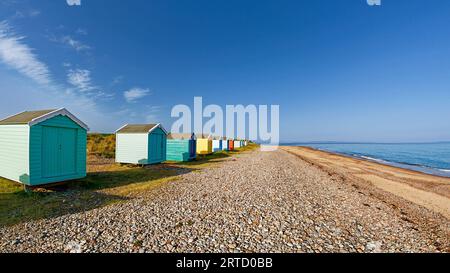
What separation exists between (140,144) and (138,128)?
1.60 metres

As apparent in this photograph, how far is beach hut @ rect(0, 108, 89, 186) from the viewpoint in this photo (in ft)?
27.8

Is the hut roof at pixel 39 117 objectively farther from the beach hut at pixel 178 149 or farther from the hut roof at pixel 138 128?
the beach hut at pixel 178 149

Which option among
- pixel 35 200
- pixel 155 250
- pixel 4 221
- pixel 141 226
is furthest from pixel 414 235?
pixel 35 200

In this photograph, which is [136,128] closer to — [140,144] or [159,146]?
[140,144]

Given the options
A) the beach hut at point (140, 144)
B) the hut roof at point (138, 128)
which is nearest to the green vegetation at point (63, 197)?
the beach hut at point (140, 144)

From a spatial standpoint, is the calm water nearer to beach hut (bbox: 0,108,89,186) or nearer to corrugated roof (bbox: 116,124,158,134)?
corrugated roof (bbox: 116,124,158,134)

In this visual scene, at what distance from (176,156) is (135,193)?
13.3m

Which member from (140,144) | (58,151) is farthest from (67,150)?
(140,144)

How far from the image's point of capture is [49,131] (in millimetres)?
9094

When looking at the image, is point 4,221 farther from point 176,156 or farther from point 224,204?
point 176,156

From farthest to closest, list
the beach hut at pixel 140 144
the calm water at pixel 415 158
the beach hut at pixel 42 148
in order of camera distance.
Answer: the calm water at pixel 415 158 < the beach hut at pixel 140 144 < the beach hut at pixel 42 148

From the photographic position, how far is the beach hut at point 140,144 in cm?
1648

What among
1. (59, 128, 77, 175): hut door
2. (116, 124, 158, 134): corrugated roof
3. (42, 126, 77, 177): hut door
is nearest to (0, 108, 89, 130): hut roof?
(42, 126, 77, 177): hut door

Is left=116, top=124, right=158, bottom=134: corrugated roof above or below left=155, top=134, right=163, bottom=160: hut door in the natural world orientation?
above
